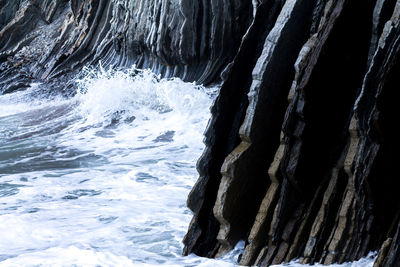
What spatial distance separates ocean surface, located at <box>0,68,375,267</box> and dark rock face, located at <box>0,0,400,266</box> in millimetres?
182

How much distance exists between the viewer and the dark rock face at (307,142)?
2.56 m

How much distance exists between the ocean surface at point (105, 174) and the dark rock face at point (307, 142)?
182mm

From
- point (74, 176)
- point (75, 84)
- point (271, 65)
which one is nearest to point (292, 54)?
point (271, 65)

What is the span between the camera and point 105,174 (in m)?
4.99

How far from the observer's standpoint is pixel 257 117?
2955mm

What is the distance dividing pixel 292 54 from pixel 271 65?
0.62 feet

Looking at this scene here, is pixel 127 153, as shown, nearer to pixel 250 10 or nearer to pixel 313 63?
pixel 250 10

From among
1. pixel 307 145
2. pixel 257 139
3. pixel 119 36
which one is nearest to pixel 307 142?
pixel 307 145

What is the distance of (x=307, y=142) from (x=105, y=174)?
8.50ft

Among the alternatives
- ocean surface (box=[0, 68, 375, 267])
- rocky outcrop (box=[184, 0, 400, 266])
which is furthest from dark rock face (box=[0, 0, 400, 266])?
ocean surface (box=[0, 68, 375, 267])

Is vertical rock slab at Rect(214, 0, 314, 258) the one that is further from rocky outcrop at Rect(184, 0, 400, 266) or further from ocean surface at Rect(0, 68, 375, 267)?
ocean surface at Rect(0, 68, 375, 267)

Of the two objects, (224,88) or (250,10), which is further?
(250,10)

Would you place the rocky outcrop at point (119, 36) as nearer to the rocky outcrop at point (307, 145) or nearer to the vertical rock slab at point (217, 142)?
the vertical rock slab at point (217, 142)

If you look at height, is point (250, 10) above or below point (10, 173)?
above
